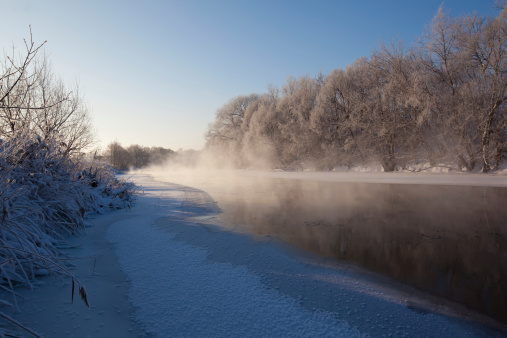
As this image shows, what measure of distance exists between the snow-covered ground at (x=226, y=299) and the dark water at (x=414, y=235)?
487 mm

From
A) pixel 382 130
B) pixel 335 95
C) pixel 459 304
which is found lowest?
pixel 459 304

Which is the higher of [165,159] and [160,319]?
[165,159]

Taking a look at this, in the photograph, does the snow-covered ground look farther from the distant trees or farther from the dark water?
the distant trees

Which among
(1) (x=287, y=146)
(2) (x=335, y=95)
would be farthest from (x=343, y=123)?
(1) (x=287, y=146)

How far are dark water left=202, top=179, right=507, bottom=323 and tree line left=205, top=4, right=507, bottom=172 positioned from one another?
10.4m

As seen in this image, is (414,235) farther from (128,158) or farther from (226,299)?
(128,158)

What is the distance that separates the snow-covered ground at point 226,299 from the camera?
238 cm

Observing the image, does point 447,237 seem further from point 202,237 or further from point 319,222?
point 202,237

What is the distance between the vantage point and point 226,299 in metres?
2.88

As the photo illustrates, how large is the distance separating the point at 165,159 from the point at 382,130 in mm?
62677

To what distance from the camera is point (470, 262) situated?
4.10 meters

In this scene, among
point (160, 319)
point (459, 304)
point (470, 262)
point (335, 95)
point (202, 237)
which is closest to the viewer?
point (160, 319)

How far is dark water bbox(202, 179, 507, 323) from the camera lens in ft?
11.4

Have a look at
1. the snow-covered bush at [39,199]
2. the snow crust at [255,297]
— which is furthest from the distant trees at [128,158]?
the snow crust at [255,297]
